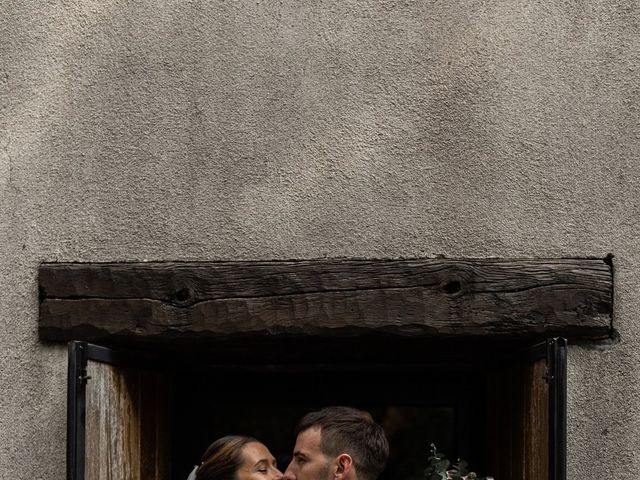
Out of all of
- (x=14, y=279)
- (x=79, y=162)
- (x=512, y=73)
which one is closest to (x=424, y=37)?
(x=512, y=73)

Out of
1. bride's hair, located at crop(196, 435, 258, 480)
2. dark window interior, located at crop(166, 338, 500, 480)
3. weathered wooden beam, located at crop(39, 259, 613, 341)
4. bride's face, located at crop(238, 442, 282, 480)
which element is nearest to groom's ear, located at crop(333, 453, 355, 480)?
bride's face, located at crop(238, 442, 282, 480)

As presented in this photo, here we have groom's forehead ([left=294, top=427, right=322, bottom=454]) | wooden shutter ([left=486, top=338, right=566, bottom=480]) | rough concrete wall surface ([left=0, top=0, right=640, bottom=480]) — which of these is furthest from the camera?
rough concrete wall surface ([left=0, top=0, right=640, bottom=480])

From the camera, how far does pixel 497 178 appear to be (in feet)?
16.1

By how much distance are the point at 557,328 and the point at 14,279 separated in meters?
2.26

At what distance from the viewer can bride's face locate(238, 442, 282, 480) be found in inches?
182

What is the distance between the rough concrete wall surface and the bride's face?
2.64 feet

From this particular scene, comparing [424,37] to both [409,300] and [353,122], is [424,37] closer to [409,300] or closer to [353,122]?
[353,122]

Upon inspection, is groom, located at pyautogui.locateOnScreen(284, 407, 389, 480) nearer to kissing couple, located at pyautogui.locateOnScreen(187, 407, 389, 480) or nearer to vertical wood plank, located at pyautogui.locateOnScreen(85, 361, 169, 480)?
kissing couple, located at pyautogui.locateOnScreen(187, 407, 389, 480)

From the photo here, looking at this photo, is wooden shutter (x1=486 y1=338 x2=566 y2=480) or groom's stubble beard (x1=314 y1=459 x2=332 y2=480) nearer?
wooden shutter (x1=486 y1=338 x2=566 y2=480)

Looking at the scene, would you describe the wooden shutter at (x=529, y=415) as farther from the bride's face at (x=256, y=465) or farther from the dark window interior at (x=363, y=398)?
the bride's face at (x=256, y=465)

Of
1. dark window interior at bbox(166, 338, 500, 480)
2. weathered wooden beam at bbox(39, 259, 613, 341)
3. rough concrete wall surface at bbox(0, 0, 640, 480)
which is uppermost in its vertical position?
rough concrete wall surface at bbox(0, 0, 640, 480)

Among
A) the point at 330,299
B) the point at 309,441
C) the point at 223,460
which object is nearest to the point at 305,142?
the point at 330,299

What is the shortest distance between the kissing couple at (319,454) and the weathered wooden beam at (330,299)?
0.39 meters

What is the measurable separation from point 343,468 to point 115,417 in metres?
0.98
